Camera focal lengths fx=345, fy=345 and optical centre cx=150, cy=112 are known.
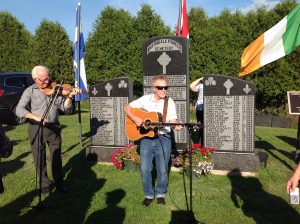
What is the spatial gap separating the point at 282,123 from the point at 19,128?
11177 mm

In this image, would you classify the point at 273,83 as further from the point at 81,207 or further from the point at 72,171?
the point at 81,207

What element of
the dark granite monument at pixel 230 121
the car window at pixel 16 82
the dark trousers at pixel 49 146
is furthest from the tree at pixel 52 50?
the dark trousers at pixel 49 146

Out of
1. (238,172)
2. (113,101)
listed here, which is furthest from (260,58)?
(113,101)

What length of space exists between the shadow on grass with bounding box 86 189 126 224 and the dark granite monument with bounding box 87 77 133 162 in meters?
2.33

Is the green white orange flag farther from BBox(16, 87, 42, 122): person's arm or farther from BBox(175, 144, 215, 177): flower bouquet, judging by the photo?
BBox(16, 87, 42, 122): person's arm

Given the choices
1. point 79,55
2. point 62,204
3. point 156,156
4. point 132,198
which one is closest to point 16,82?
point 79,55

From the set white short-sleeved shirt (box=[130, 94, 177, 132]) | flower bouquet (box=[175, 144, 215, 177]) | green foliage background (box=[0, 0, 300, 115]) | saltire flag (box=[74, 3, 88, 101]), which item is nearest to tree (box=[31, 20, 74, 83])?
green foliage background (box=[0, 0, 300, 115])

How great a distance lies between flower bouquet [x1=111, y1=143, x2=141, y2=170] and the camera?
7348 mm

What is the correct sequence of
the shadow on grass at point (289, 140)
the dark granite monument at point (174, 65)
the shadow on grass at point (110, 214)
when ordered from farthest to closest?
1. the shadow on grass at point (289, 140)
2. the dark granite monument at point (174, 65)
3. the shadow on grass at point (110, 214)

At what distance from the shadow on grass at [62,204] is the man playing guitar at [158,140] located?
3.53ft

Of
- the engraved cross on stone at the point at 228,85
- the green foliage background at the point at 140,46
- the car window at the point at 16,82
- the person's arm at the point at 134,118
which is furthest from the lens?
the green foliage background at the point at 140,46

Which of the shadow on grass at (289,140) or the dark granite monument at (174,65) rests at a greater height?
the dark granite monument at (174,65)

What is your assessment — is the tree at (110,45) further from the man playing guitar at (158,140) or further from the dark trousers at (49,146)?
the man playing guitar at (158,140)

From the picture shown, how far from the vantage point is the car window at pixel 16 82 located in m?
13.7
